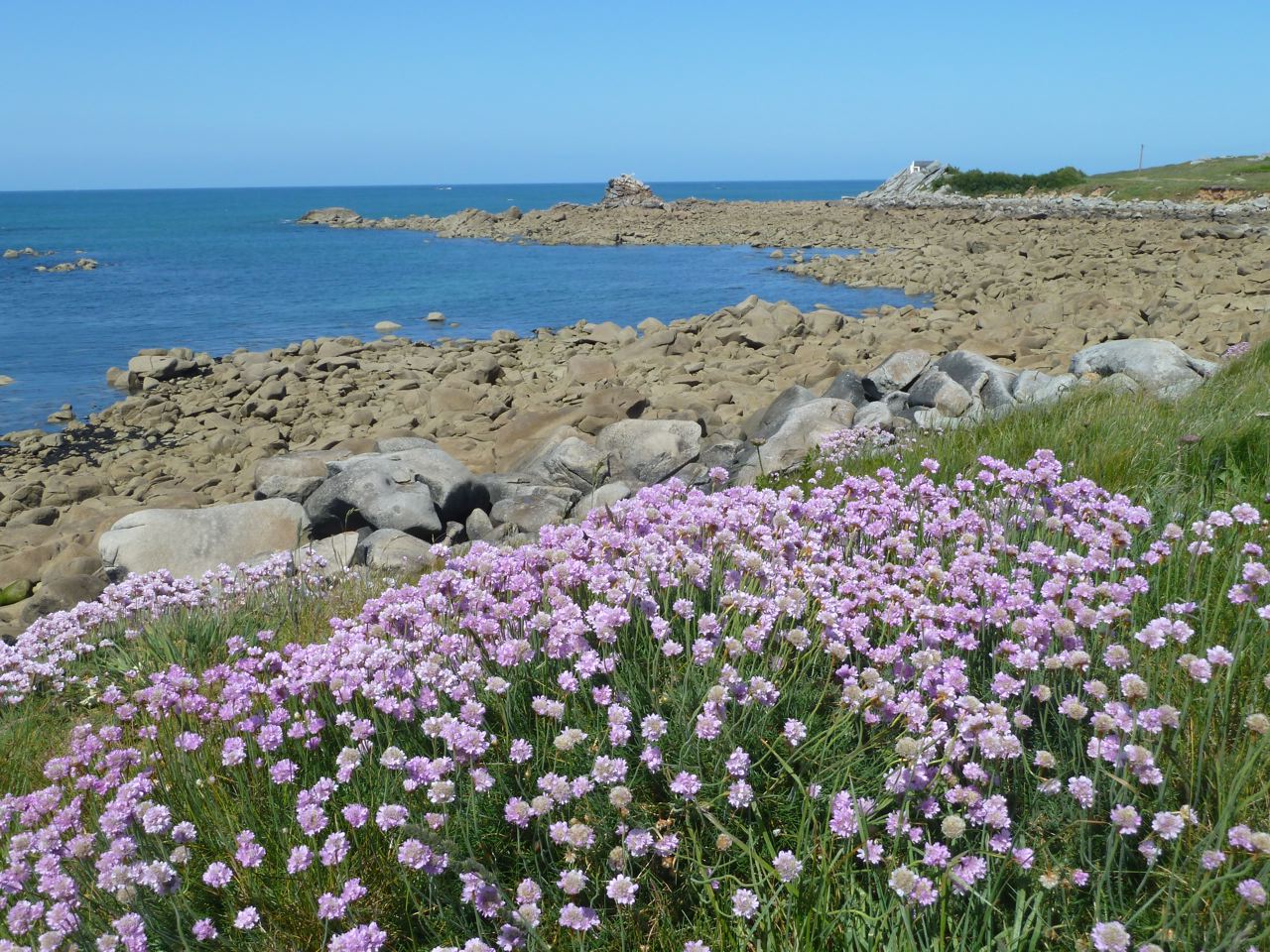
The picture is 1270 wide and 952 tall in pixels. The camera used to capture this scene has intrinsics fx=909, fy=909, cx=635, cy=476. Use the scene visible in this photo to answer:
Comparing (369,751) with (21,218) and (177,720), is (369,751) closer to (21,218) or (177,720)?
(177,720)

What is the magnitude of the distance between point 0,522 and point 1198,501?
1584cm

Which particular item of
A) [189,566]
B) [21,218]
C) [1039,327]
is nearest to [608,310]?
[1039,327]

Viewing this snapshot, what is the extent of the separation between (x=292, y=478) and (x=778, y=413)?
6104 mm

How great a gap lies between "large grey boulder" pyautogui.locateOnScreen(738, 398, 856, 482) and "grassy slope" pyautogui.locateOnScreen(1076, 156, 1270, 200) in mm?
54768

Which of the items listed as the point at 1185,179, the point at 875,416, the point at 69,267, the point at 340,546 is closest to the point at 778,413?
the point at 875,416

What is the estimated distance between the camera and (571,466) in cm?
1038

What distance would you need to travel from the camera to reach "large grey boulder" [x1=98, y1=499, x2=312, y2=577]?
27.7 feet

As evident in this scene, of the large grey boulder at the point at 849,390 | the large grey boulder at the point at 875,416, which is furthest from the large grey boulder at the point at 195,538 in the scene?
the large grey boulder at the point at 849,390

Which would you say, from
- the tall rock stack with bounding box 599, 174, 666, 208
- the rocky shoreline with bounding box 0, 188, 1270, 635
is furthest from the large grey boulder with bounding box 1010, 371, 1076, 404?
the tall rock stack with bounding box 599, 174, 666, 208

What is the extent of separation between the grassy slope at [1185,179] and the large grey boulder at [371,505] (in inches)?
2296

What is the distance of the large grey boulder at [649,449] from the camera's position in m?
10.1

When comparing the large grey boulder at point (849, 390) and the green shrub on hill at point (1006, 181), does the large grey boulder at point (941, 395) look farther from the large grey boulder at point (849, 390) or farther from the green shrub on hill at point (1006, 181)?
the green shrub on hill at point (1006, 181)

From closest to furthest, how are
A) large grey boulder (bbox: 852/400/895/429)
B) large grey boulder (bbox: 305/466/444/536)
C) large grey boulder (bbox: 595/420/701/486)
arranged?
large grey boulder (bbox: 305/466/444/536), large grey boulder (bbox: 852/400/895/429), large grey boulder (bbox: 595/420/701/486)

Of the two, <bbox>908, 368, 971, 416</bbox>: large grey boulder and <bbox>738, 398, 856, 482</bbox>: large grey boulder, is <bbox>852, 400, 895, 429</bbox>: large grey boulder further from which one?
<bbox>908, 368, 971, 416</bbox>: large grey boulder
